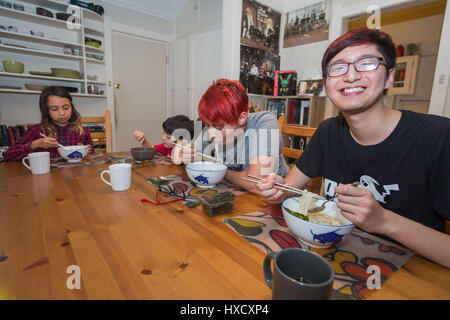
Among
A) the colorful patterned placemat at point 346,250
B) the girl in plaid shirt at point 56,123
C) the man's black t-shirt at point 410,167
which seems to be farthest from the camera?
the girl in plaid shirt at point 56,123

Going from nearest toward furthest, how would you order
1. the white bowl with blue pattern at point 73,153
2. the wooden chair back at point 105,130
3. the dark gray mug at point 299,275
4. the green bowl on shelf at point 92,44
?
the dark gray mug at point 299,275
the white bowl with blue pattern at point 73,153
the wooden chair back at point 105,130
the green bowl on shelf at point 92,44

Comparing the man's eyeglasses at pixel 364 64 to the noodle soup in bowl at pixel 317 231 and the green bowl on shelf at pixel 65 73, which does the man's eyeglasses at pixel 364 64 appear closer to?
the noodle soup in bowl at pixel 317 231

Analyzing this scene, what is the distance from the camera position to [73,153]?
1409 mm

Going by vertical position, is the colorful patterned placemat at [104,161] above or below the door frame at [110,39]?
below

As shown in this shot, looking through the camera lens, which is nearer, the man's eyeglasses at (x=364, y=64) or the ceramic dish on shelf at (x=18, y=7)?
the man's eyeglasses at (x=364, y=64)

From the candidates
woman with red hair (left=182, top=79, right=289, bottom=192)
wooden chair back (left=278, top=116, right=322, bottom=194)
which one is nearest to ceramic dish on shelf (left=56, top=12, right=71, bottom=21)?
woman with red hair (left=182, top=79, right=289, bottom=192)

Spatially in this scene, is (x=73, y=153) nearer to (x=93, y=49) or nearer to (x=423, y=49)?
(x=93, y=49)

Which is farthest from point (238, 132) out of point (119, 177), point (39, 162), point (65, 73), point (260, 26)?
point (65, 73)

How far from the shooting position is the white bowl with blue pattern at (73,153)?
140cm

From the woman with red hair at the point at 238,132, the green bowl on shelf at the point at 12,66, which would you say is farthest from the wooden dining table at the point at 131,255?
the green bowl on shelf at the point at 12,66

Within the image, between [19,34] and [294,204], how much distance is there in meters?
3.80

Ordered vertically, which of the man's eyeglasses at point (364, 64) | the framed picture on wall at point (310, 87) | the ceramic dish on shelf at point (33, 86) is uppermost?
the framed picture on wall at point (310, 87)

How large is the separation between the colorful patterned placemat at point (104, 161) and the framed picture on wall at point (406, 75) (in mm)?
4584

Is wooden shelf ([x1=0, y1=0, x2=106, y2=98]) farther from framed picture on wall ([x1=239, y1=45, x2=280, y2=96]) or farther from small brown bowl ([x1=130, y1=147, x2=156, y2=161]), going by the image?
small brown bowl ([x1=130, y1=147, x2=156, y2=161])
